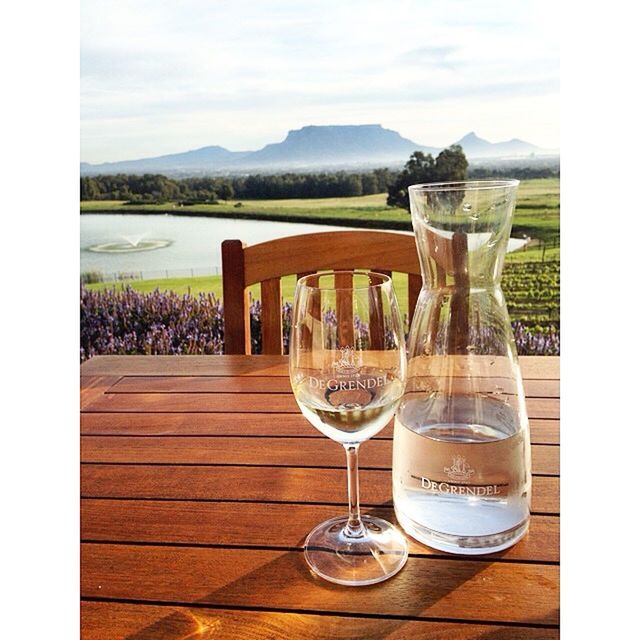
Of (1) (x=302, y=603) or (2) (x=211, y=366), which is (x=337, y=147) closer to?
(2) (x=211, y=366)

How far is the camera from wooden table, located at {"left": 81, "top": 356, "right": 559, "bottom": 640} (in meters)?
0.47

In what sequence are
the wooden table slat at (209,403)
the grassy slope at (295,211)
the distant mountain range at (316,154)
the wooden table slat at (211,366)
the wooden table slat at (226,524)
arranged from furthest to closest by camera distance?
the grassy slope at (295,211) < the distant mountain range at (316,154) < the wooden table slat at (211,366) < the wooden table slat at (209,403) < the wooden table slat at (226,524)

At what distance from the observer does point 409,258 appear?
4.28 ft

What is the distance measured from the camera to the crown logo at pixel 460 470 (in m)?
0.53

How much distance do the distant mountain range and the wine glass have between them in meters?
2.24

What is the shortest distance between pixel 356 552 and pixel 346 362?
0.16 metres

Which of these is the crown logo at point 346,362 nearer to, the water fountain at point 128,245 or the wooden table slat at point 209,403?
the wooden table slat at point 209,403

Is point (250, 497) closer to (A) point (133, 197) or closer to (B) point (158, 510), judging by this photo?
(B) point (158, 510)

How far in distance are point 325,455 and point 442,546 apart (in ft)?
0.73

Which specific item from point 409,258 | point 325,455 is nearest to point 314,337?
point 325,455

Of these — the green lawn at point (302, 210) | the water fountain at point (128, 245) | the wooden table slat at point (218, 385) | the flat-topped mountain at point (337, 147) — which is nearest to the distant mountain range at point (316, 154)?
the flat-topped mountain at point (337, 147)

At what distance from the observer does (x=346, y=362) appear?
1.69ft

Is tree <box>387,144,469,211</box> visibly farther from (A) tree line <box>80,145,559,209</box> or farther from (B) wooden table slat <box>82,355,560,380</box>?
(B) wooden table slat <box>82,355,560,380</box>
